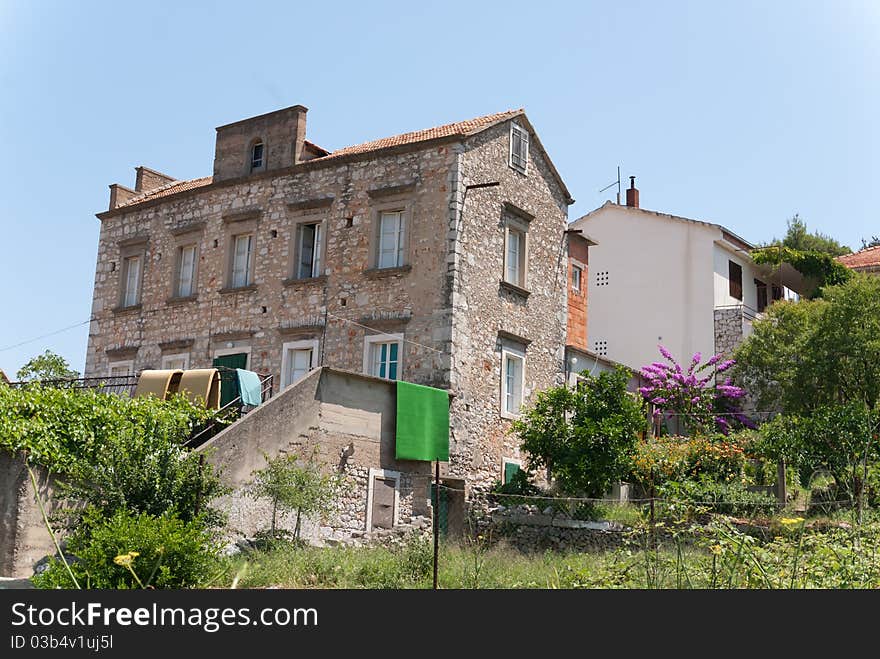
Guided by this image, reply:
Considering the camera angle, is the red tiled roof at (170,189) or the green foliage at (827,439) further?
the red tiled roof at (170,189)

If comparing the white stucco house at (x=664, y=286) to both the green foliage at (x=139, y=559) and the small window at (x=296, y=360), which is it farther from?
the green foliage at (x=139, y=559)

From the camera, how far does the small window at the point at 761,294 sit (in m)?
33.0

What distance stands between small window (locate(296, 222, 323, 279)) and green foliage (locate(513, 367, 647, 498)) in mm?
6142

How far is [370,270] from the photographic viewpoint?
21250mm

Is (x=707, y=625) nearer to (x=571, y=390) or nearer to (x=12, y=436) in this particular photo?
(x=12, y=436)

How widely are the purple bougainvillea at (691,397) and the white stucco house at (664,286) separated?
206 centimetres

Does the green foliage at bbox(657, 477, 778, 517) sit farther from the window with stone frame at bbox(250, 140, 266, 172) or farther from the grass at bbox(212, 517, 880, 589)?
the window with stone frame at bbox(250, 140, 266, 172)

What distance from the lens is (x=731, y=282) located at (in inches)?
1227

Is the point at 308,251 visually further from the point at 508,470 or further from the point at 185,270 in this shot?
the point at 508,470

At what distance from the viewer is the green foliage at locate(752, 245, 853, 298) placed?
31312 mm

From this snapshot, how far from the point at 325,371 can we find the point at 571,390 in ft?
18.6

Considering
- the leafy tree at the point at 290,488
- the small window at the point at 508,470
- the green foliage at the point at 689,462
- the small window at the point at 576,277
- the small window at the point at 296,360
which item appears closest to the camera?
the leafy tree at the point at 290,488

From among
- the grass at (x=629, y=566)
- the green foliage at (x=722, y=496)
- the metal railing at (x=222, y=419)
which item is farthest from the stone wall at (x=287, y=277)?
the grass at (x=629, y=566)

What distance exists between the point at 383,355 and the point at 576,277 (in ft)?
25.4
